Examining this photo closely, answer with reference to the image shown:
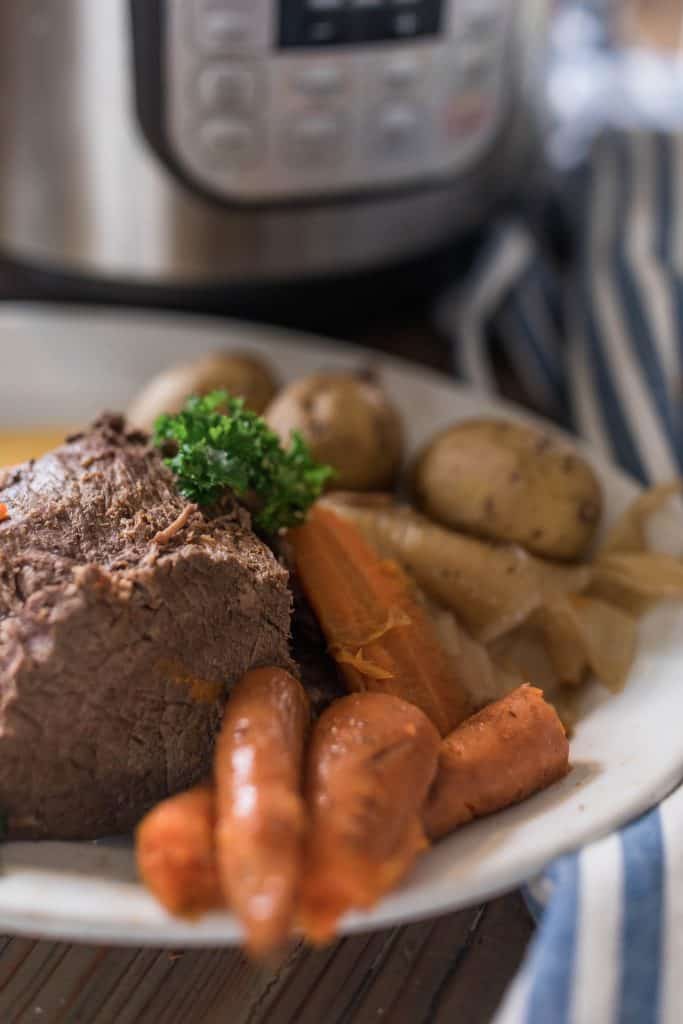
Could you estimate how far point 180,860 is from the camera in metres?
0.85

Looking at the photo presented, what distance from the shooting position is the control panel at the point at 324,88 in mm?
1545

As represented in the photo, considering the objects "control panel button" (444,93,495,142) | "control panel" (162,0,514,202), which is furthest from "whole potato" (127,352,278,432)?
"control panel button" (444,93,495,142)

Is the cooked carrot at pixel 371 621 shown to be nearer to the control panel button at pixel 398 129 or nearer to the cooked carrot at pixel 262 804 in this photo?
the cooked carrot at pixel 262 804

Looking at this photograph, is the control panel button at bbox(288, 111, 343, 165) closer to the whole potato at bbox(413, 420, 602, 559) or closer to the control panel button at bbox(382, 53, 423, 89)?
the control panel button at bbox(382, 53, 423, 89)

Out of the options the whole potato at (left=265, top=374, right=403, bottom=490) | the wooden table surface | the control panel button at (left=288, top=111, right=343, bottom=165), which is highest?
the control panel button at (left=288, top=111, right=343, bottom=165)

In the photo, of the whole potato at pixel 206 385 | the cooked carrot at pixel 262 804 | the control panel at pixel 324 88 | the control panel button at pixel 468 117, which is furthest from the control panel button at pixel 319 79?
the cooked carrot at pixel 262 804

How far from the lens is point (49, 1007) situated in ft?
3.14

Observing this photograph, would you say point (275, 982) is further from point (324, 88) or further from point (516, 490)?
point (324, 88)

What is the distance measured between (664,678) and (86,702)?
0.60 m

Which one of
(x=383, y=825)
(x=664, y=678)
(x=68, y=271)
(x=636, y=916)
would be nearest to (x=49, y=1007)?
(x=383, y=825)

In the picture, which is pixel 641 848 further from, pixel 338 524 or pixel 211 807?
pixel 338 524

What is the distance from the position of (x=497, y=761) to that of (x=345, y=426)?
0.58 metres

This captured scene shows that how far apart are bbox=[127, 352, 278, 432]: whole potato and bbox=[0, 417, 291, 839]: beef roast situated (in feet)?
1.46

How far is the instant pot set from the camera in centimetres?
155
